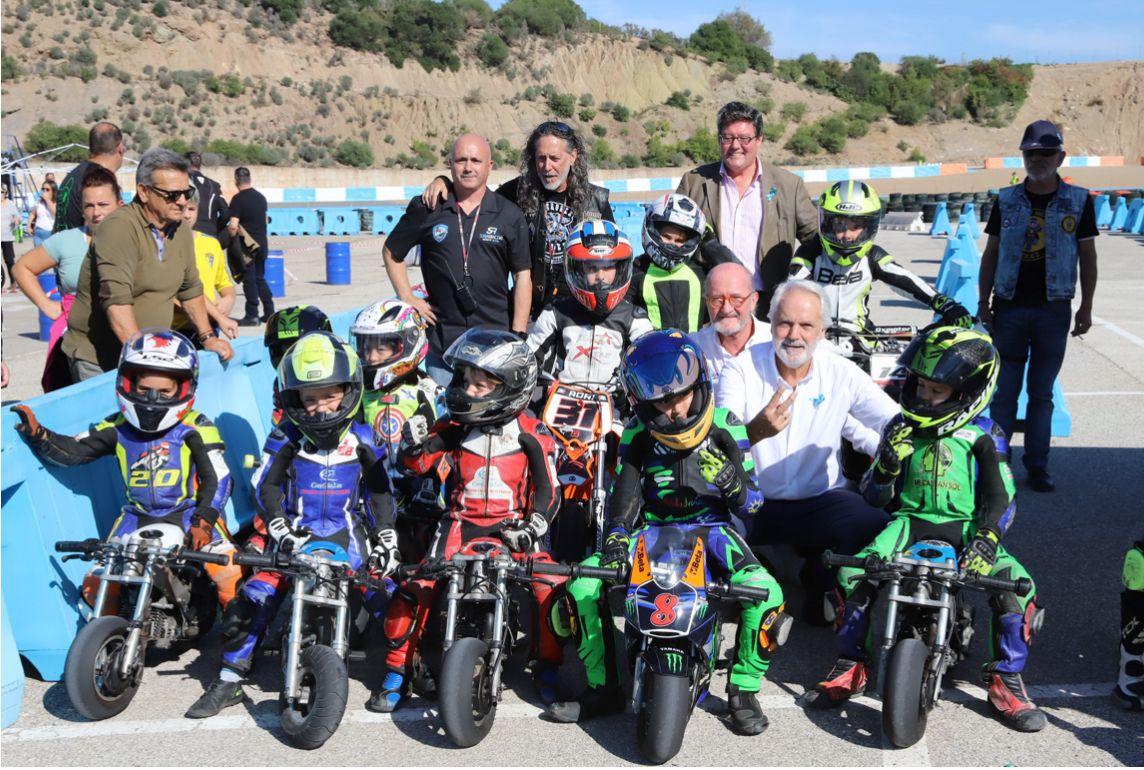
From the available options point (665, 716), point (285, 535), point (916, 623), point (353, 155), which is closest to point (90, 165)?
point (285, 535)

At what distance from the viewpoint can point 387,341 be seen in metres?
6.45

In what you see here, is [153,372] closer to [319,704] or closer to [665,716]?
[319,704]

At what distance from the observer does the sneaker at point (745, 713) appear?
4691 millimetres

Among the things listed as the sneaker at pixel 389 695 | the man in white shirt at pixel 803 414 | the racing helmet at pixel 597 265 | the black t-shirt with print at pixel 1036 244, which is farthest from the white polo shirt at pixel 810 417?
the black t-shirt with print at pixel 1036 244

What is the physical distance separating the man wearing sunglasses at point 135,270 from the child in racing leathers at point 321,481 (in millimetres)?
1277

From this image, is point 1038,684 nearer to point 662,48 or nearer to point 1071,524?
point 1071,524

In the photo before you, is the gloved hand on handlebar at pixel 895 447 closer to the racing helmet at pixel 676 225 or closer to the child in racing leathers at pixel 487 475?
the child in racing leathers at pixel 487 475

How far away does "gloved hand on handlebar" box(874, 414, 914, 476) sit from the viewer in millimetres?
5016

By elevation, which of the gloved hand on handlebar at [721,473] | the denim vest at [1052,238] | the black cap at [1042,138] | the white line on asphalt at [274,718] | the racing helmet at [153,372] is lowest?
the white line on asphalt at [274,718]

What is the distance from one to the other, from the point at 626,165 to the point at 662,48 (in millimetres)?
21485

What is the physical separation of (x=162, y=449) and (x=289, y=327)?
4.61 feet

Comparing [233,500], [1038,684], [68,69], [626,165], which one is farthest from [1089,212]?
[68,69]

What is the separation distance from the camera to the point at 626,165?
2633 inches

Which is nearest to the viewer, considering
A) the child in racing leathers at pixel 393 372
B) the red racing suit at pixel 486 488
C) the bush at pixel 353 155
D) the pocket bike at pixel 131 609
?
the pocket bike at pixel 131 609
